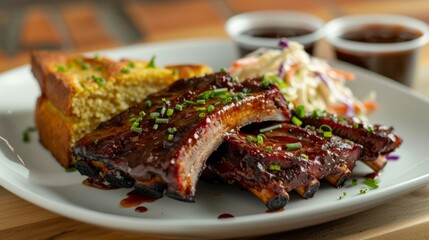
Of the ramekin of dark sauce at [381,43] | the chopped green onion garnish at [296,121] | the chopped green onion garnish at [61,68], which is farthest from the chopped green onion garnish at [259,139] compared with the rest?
the ramekin of dark sauce at [381,43]

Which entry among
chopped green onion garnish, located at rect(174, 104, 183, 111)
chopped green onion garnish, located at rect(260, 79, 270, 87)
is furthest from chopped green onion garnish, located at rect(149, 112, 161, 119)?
chopped green onion garnish, located at rect(260, 79, 270, 87)

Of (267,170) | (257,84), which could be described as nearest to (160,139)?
(267,170)

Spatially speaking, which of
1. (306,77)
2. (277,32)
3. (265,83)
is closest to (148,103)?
(265,83)

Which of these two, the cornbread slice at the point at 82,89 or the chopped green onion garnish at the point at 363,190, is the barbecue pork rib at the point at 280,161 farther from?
the cornbread slice at the point at 82,89

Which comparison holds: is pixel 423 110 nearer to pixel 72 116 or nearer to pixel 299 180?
pixel 299 180

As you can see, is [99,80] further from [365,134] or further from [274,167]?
[365,134]
